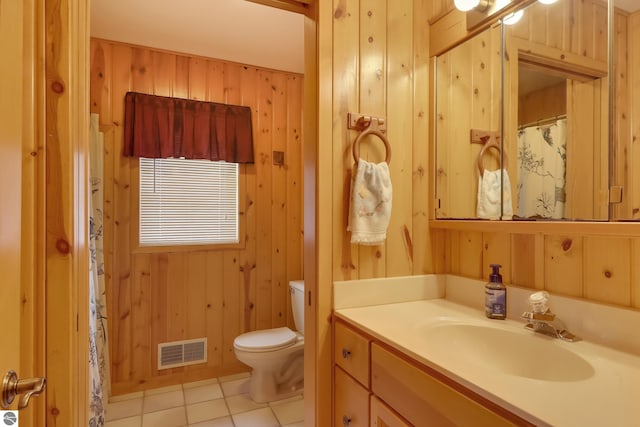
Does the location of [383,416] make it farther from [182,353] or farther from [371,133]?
[182,353]

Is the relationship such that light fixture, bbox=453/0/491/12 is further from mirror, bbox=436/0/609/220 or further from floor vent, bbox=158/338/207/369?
floor vent, bbox=158/338/207/369

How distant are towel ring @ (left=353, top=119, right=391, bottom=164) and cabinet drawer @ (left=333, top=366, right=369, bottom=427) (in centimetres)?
83

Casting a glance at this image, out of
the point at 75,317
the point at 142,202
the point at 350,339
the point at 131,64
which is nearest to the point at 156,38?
the point at 131,64

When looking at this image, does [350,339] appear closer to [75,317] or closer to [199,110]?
[75,317]

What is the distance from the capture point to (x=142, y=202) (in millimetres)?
2277

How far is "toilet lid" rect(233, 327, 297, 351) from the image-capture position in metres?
2.06

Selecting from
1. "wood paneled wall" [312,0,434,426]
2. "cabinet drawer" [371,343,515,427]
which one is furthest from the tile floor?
"cabinet drawer" [371,343,515,427]

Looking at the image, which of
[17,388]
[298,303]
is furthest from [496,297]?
[298,303]

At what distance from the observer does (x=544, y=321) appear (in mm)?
1029

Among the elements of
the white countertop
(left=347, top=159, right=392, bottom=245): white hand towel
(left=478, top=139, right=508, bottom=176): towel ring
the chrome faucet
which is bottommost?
the white countertop

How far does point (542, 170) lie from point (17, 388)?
4.79ft

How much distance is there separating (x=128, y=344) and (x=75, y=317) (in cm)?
152

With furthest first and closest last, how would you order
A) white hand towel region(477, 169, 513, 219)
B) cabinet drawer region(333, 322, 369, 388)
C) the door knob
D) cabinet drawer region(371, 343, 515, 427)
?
white hand towel region(477, 169, 513, 219)
cabinet drawer region(333, 322, 369, 388)
cabinet drawer region(371, 343, 515, 427)
the door knob

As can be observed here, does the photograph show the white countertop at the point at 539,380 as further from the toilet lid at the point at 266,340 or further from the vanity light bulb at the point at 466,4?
the vanity light bulb at the point at 466,4
